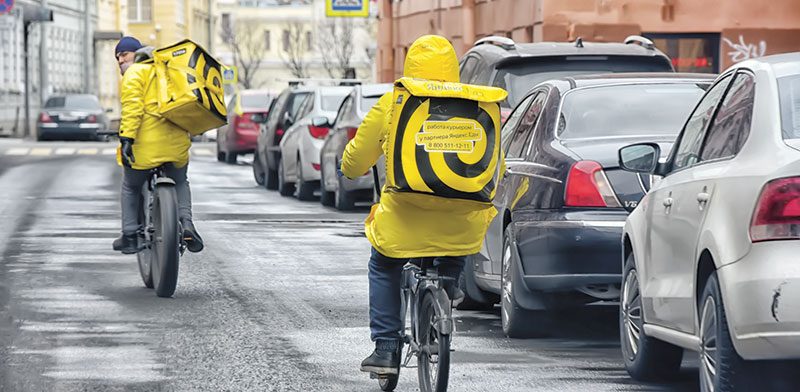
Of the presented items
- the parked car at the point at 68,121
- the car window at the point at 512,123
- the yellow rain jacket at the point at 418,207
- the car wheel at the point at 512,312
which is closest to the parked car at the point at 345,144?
the car window at the point at 512,123

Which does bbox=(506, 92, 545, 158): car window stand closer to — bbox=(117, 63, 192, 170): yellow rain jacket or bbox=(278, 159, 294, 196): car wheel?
bbox=(117, 63, 192, 170): yellow rain jacket

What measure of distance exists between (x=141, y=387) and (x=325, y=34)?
10106 centimetres

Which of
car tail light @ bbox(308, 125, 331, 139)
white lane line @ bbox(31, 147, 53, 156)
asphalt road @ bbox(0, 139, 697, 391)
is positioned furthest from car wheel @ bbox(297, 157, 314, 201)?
white lane line @ bbox(31, 147, 53, 156)

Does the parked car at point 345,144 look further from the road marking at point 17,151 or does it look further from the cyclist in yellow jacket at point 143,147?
the road marking at point 17,151

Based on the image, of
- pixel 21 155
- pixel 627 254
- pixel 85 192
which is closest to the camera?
pixel 627 254

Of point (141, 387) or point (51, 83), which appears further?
point (51, 83)

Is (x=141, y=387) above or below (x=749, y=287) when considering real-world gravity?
below

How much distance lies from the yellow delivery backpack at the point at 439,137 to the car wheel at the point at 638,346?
1137 mm

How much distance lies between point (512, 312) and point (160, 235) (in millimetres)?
2877

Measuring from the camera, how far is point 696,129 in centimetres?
734

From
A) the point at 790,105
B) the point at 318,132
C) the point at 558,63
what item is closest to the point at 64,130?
the point at 318,132

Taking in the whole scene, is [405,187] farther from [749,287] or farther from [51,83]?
[51,83]

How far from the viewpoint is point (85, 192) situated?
23.9 metres

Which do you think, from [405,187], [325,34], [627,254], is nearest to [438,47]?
[405,187]
